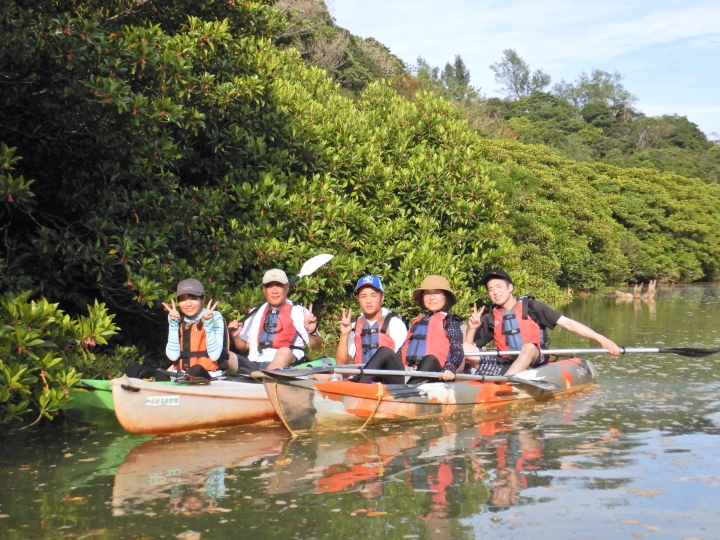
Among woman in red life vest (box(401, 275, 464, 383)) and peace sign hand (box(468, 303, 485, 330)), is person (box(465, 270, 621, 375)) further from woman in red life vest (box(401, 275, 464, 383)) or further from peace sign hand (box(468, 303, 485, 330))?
woman in red life vest (box(401, 275, 464, 383))

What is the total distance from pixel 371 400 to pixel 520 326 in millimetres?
2359

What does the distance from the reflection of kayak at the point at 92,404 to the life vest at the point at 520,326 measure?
4.15 metres

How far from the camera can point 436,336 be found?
8273mm

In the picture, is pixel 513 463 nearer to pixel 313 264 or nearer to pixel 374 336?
pixel 374 336

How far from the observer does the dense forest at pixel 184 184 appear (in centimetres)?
699

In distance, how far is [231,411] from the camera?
7.59 m

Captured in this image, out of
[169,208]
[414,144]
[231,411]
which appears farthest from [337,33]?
[231,411]

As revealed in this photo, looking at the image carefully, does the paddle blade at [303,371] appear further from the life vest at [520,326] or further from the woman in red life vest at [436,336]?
the life vest at [520,326]

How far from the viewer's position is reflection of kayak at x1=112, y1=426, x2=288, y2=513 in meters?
5.70

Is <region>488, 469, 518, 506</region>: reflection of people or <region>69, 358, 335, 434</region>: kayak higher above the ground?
<region>69, 358, 335, 434</region>: kayak

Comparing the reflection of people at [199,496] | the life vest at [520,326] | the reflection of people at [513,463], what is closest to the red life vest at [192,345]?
the reflection of people at [199,496]

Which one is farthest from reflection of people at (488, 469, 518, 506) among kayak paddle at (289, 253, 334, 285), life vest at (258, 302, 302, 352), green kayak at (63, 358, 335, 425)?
kayak paddle at (289, 253, 334, 285)

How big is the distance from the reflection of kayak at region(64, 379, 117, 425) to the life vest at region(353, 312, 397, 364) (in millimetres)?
2386

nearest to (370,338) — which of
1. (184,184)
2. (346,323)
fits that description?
(346,323)
